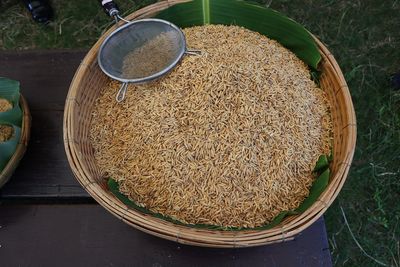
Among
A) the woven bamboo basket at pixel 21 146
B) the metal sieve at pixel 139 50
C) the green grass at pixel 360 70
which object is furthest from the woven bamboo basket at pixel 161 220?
the green grass at pixel 360 70

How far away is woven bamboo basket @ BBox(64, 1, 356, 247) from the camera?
0.76 m

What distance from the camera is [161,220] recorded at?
791 millimetres

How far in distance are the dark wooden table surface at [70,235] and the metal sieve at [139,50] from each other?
0.25 m

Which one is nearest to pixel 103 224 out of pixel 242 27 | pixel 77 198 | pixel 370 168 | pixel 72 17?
pixel 77 198

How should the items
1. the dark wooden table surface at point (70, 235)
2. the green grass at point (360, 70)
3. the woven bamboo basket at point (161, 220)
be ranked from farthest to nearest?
the green grass at point (360, 70)
the dark wooden table surface at point (70, 235)
the woven bamboo basket at point (161, 220)

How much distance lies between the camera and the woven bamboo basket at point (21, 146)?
0.89 m

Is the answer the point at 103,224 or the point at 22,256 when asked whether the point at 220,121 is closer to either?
the point at 103,224

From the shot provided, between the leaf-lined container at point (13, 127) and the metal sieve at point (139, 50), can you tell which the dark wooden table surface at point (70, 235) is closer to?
the leaf-lined container at point (13, 127)

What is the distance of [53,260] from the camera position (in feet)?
2.92

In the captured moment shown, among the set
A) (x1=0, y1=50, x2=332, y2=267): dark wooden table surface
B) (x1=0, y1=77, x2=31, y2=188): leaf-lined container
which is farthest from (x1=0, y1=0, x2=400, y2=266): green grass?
(x1=0, y1=77, x2=31, y2=188): leaf-lined container

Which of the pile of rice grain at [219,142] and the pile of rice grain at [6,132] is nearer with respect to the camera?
the pile of rice grain at [219,142]

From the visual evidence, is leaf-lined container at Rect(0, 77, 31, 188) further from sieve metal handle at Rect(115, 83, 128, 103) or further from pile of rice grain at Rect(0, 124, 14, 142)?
sieve metal handle at Rect(115, 83, 128, 103)

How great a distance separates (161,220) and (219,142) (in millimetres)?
206

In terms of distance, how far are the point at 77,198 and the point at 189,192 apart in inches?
12.7
